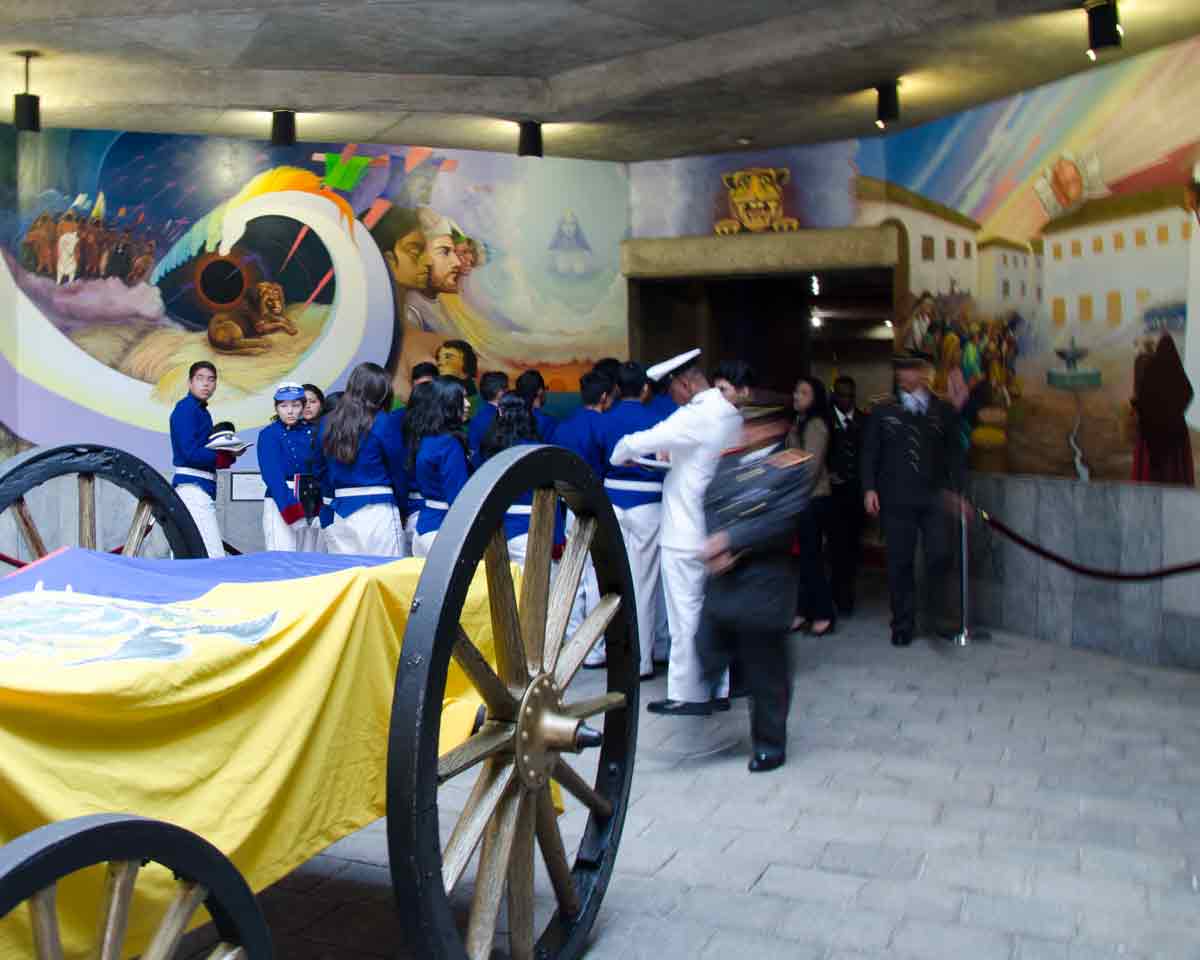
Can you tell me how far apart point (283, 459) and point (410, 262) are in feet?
11.0

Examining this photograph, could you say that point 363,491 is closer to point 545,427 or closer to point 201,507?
point 201,507

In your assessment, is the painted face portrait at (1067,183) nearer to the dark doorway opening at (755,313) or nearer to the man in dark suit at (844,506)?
the man in dark suit at (844,506)

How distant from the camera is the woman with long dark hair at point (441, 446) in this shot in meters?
7.09

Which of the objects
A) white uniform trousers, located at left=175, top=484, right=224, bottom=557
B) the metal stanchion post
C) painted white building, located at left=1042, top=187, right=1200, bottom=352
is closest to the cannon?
white uniform trousers, located at left=175, top=484, right=224, bottom=557

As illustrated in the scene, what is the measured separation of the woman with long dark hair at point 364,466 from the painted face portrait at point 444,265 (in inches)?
139

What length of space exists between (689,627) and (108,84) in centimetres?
569

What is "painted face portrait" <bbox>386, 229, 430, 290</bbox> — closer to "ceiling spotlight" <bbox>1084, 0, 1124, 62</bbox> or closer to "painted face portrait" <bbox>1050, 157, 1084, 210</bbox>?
"painted face portrait" <bbox>1050, 157, 1084, 210</bbox>

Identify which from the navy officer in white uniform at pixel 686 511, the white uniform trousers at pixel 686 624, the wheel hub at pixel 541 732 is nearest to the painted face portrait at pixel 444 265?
the navy officer in white uniform at pixel 686 511

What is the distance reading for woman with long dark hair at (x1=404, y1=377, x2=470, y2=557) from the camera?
23.3 feet

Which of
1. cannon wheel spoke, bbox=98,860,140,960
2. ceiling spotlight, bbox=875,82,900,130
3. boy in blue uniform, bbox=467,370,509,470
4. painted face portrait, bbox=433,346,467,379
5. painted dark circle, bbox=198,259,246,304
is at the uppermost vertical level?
ceiling spotlight, bbox=875,82,900,130

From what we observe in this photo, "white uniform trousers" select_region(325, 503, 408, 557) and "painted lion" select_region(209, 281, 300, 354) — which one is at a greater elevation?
"painted lion" select_region(209, 281, 300, 354)

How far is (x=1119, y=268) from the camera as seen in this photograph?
27.5ft

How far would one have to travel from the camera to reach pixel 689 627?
666cm

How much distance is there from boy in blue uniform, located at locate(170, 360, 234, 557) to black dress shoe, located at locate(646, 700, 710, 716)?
3373 millimetres
